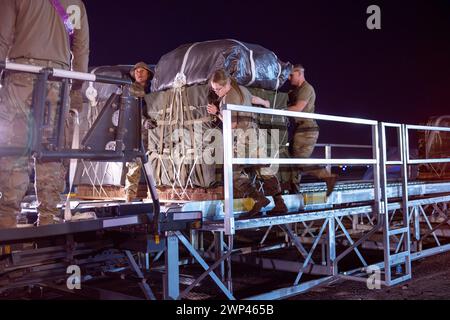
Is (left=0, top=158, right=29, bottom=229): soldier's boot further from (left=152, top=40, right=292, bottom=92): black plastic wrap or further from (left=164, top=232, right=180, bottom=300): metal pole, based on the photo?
(left=152, top=40, right=292, bottom=92): black plastic wrap

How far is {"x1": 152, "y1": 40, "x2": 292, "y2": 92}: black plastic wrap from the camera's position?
19.9ft

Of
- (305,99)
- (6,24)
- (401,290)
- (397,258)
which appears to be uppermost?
(6,24)

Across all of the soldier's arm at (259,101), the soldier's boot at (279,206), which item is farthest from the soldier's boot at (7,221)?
the soldier's arm at (259,101)

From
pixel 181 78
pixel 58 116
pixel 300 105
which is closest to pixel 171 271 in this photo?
pixel 58 116

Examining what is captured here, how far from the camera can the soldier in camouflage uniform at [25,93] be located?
12.0 feet

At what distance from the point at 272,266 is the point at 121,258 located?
3.41 metres

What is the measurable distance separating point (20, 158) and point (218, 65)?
2.92 meters

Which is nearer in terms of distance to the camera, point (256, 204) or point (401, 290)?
point (256, 204)

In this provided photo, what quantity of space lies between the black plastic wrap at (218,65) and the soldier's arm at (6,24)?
8.71 ft

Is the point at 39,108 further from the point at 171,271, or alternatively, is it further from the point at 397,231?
the point at 397,231

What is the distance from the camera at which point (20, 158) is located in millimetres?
3605

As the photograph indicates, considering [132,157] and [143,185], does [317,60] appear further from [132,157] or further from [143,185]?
[132,157]

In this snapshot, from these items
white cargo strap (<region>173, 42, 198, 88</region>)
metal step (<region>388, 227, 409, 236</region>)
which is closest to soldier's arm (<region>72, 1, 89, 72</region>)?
white cargo strap (<region>173, 42, 198, 88</region>)

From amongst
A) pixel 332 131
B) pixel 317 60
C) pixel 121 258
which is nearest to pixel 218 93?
pixel 121 258
